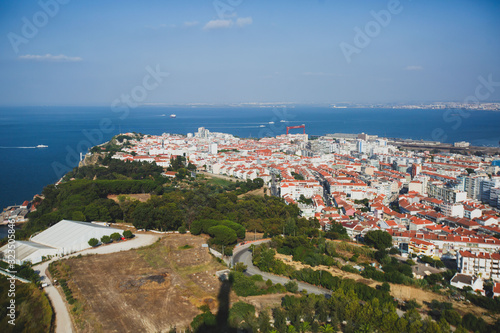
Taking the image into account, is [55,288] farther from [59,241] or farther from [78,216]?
[78,216]

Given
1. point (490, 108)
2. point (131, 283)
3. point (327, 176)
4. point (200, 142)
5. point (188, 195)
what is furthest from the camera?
point (490, 108)

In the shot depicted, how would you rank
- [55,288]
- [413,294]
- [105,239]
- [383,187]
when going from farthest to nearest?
[383,187] → [105,239] → [413,294] → [55,288]

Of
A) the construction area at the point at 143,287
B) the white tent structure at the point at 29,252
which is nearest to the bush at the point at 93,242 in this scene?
the construction area at the point at 143,287

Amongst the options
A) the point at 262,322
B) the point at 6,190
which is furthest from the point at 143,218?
the point at 6,190

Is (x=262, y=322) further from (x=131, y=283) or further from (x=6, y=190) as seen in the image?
(x=6, y=190)

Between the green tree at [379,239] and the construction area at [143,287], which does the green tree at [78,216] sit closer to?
the construction area at [143,287]

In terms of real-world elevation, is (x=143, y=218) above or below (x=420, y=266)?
above

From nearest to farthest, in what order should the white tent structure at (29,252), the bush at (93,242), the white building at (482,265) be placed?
1. the white tent structure at (29,252)
2. the white building at (482,265)
3. the bush at (93,242)

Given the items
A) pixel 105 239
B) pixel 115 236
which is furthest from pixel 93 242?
pixel 115 236

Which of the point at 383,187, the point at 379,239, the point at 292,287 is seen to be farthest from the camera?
the point at 383,187
